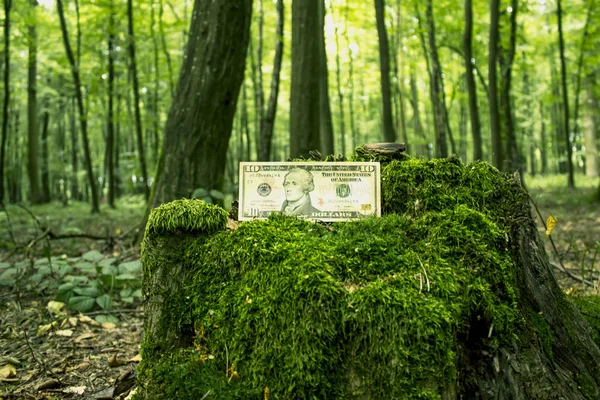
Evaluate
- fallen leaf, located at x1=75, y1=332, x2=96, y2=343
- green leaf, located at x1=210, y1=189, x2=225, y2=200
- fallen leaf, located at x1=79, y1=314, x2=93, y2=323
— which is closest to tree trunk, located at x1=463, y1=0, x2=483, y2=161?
green leaf, located at x1=210, y1=189, x2=225, y2=200

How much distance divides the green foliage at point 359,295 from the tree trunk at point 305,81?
16.3 ft

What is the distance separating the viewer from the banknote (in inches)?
99.7

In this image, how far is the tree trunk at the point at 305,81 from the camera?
24.3ft

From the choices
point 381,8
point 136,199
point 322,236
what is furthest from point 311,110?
point 136,199

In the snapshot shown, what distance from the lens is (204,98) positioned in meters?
5.51

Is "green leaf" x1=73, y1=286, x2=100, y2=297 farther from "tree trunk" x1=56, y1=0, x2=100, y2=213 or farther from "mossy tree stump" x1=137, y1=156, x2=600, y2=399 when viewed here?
"tree trunk" x1=56, y1=0, x2=100, y2=213

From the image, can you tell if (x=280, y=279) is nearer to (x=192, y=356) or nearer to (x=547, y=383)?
(x=192, y=356)

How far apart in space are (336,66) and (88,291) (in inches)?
813

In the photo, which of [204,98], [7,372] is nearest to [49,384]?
[7,372]

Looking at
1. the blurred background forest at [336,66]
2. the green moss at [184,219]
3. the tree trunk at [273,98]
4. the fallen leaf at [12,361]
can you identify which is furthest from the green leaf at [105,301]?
the tree trunk at [273,98]

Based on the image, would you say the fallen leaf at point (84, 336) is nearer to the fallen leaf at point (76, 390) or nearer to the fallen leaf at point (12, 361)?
the fallen leaf at point (12, 361)

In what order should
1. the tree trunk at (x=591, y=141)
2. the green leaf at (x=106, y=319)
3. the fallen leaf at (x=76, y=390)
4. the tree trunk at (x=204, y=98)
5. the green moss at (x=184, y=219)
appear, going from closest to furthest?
1. the green moss at (x=184, y=219)
2. the fallen leaf at (x=76, y=390)
3. the green leaf at (x=106, y=319)
4. the tree trunk at (x=204, y=98)
5. the tree trunk at (x=591, y=141)

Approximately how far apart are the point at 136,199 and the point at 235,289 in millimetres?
16550

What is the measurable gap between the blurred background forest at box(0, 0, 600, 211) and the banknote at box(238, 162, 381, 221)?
22.8 inches
